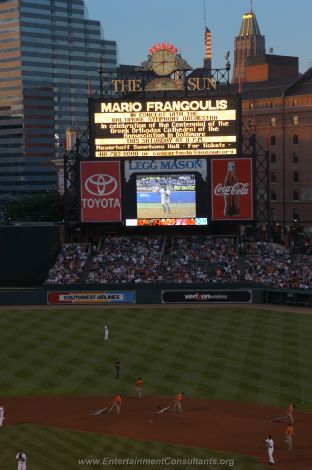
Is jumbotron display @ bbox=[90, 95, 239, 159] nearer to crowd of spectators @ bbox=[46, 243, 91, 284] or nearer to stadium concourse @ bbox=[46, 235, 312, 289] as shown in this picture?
stadium concourse @ bbox=[46, 235, 312, 289]

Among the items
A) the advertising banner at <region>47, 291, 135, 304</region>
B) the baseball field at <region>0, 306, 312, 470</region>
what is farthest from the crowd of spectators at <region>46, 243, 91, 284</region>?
the baseball field at <region>0, 306, 312, 470</region>

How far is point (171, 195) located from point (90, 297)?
40.1 ft

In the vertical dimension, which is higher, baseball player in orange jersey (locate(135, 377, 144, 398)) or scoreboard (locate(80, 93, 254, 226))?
scoreboard (locate(80, 93, 254, 226))

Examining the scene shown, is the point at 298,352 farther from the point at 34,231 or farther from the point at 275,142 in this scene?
the point at 275,142

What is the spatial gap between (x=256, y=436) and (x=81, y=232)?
45376mm

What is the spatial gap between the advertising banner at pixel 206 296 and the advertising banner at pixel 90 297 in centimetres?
323

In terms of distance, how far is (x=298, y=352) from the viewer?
160ft

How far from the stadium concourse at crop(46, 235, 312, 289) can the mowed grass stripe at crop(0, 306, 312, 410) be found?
5.63 metres

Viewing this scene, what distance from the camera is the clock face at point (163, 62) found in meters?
74.7

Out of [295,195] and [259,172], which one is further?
[295,195]

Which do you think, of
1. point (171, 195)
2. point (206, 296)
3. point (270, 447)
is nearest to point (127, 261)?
point (171, 195)

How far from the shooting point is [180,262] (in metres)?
71.6

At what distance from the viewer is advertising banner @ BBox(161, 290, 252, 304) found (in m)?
66.1

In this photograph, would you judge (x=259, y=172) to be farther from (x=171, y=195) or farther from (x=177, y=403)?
(x=177, y=403)
